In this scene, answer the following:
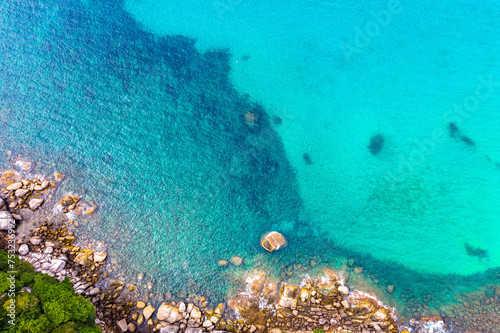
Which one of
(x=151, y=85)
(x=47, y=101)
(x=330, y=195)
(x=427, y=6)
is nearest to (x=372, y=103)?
(x=330, y=195)

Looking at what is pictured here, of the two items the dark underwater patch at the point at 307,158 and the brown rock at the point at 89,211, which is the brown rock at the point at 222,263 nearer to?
the dark underwater patch at the point at 307,158

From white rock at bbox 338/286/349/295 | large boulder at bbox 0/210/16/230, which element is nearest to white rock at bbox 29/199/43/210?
large boulder at bbox 0/210/16/230

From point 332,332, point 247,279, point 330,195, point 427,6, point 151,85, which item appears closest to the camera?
point 332,332

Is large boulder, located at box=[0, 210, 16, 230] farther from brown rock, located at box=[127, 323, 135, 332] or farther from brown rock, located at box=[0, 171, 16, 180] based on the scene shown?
brown rock, located at box=[127, 323, 135, 332]

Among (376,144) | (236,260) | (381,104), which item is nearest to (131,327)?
(236,260)

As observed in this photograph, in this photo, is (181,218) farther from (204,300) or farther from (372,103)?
(372,103)

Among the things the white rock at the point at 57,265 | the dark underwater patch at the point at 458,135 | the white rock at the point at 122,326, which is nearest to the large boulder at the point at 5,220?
the white rock at the point at 57,265
